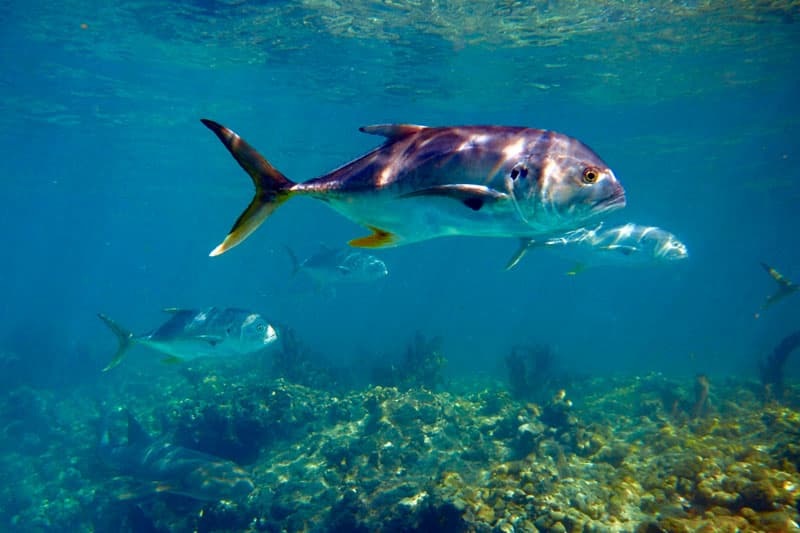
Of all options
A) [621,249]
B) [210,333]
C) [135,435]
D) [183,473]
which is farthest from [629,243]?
[135,435]

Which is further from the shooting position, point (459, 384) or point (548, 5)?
point (459, 384)

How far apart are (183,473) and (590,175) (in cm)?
930

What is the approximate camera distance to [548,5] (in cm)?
1434

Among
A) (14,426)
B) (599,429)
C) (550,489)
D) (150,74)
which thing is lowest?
(14,426)

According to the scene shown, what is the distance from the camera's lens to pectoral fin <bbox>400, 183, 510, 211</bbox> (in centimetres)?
213

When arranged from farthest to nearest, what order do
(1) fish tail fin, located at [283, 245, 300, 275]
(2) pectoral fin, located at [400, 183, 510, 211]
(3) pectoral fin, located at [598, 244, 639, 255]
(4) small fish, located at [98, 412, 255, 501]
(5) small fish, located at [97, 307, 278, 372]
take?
(1) fish tail fin, located at [283, 245, 300, 275], (3) pectoral fin, located at [598, 244, 639, 255], (4) small fish, located at [98, 412, 255, 501], (5) small fish, located at [97, 307, 278, 372], (2) pectoral fin, located at [400, 183, 510, 211]

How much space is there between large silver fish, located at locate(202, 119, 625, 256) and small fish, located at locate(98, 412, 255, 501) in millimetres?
7241

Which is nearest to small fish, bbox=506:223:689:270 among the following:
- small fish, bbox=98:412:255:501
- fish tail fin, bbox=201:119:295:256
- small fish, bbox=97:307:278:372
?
small fish, bbox=97:307:278:372

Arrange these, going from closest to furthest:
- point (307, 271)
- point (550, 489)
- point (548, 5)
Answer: point (550, 489) → point (307, 271) → point (548, 5)

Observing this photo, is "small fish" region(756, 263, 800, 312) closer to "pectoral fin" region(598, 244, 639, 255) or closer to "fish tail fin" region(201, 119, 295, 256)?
"pectoral fin" region(598, 244, 639, 255)

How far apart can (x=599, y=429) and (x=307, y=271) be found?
840 centimetres

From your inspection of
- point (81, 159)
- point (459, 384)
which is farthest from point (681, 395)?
point (81, 159)

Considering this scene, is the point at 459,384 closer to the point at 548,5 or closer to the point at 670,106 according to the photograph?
the point at 548,5

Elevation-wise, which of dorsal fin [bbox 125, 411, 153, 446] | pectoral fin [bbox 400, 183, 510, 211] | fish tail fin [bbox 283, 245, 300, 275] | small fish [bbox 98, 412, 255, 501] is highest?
pectoral fin [bbox 400, 183, 510, 211]
